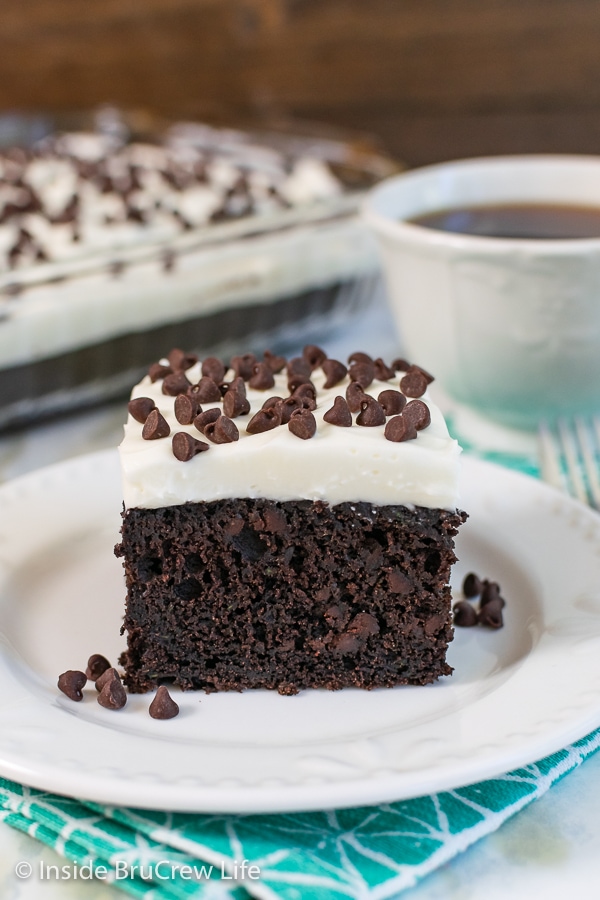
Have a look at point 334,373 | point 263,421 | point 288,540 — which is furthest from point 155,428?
point 334,373

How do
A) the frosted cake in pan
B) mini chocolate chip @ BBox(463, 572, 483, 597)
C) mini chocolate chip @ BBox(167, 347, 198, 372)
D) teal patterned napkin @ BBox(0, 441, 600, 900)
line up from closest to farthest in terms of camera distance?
teal patterned napkin @ BBox(0, 441, 600, 900) < mini chocolate chip @ BBox(463, 572, 483, 597) < mini chocolate chip @ BBox(167, 347, 198, 372) < the frosted cake in pan

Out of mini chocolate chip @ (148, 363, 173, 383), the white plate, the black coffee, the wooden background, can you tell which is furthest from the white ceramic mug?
the wooden background

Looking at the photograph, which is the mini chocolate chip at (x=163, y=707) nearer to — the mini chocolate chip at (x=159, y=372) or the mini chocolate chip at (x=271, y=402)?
the mini chocolate chip at (x=271, y=402)

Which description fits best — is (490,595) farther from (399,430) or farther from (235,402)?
(235,402)

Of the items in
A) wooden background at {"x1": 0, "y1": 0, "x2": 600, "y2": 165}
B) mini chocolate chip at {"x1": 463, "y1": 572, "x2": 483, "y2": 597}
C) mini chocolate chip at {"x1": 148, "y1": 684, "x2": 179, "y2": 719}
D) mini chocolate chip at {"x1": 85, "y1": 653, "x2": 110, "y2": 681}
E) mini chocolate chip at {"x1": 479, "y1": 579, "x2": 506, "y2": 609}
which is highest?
wooden background at {"x1": 0, "y1": 0, "x2": 600, "y2": 165}

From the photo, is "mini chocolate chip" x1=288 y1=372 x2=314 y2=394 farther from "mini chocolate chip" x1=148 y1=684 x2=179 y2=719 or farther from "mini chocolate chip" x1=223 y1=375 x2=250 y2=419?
"mini chocolate chip" x1=148 y1=684 x2=179 y2=719

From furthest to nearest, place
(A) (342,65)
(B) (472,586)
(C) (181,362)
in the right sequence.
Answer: (A) (342,65), (C) (181,362), (B) (472,586)
